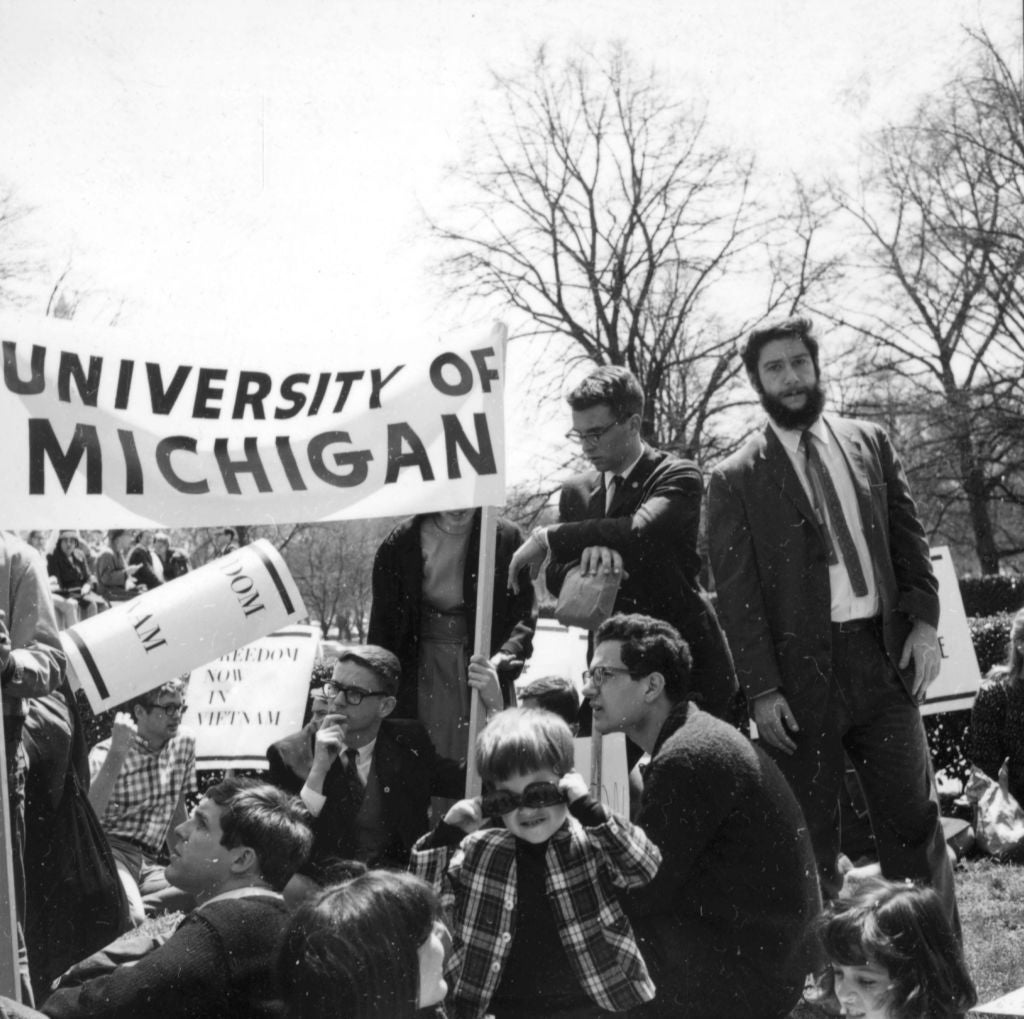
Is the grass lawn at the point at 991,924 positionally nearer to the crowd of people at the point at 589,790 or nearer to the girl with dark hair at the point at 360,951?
the crowd of people at the point at 589,790

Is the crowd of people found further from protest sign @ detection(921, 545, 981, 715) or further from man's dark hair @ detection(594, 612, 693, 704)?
protest sign @ detection(921, 545, 981, 715)

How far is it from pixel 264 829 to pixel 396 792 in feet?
3.92

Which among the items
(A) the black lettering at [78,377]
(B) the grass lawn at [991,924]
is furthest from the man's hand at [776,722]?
(A) the black lettering at [78,377]

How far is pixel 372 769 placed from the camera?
4.05 meters

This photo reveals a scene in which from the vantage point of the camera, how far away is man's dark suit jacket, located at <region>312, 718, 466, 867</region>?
3945mm

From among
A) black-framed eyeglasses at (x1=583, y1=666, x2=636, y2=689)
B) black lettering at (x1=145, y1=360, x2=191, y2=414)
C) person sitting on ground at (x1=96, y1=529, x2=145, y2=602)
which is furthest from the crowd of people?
person sitting on ground at (x1=96, y1=529, x2=145, y2=602)

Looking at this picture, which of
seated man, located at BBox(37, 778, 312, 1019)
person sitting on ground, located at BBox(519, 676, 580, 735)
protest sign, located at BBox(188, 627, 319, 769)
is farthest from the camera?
protest sign, located at BBox(188, 627, 319, 769)

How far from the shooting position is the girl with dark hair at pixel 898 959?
2746mm

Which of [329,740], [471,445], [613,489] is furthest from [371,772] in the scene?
[613,489]

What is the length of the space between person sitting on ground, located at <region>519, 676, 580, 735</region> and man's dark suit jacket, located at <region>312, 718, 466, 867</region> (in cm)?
66

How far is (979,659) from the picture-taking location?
8852 millimetres

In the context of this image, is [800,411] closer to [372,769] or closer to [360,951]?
[372,769]

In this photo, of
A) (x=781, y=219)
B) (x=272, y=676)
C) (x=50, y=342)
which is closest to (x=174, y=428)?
(x=50, y=342)

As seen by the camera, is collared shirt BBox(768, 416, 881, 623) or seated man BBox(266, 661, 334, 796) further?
seated man BBox(266, 661, 334, 796)
